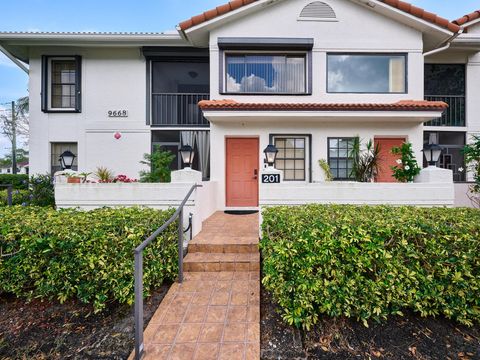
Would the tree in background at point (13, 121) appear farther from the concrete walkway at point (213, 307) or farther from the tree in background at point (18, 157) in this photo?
the concrete walkway at point (213, 307)

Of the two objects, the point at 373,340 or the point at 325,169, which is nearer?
the point at 373,340

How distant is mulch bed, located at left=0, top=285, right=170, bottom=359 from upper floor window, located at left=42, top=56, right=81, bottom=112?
7559 millimetres

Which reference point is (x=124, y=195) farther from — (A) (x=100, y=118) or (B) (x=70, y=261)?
(A) (x=100, y=118)

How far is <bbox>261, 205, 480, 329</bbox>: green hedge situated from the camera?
8.68ft

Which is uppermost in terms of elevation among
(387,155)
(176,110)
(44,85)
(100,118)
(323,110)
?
(44,85)

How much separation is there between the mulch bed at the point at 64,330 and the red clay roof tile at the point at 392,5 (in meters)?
7.57

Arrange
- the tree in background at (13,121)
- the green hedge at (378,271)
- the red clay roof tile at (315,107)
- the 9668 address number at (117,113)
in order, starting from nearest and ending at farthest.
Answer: the green hedge at (378,271), the red clay roof tile at (315,107), the 9668 address number at (117,113), the tree in background at (13,121)

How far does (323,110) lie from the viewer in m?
6.63

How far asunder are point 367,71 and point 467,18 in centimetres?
499

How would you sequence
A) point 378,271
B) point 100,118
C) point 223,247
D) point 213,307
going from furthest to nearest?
point 100,118 → point 223,247 → point 213,307 → point 378,271

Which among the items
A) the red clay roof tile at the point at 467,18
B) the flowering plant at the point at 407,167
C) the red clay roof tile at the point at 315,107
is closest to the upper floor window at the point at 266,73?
the red clay roof tile at the point at 315,107

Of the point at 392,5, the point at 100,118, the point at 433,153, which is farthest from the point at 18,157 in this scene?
the point at 433,153

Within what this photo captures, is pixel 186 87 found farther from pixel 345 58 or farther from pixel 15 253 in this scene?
pixel 15 253

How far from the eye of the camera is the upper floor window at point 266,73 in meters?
7.63
